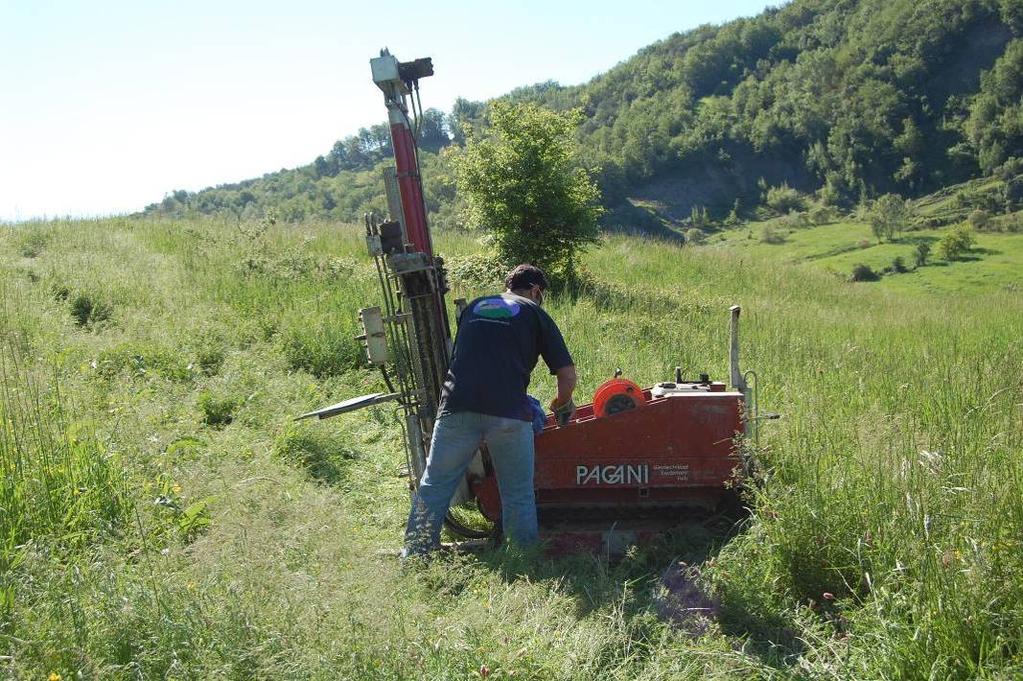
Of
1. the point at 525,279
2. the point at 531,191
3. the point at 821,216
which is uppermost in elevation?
the point at 531,191

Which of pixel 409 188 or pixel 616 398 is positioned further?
pixel 409 188

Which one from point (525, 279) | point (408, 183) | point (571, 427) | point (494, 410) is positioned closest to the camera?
point (494, 410)

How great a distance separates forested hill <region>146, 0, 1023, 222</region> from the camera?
9688 centimetres

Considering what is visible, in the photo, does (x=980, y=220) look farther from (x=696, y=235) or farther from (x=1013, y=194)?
(x=696, y=235)

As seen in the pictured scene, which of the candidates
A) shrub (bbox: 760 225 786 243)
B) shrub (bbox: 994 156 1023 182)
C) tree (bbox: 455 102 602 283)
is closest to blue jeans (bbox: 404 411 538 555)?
tree (bbox: 455 102 602 283)

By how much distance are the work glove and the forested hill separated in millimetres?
84821

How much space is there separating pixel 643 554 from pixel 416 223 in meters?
2.60

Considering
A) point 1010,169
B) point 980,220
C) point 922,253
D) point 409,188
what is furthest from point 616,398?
point 1010,169

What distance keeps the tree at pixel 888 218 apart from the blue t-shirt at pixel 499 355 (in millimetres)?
67658

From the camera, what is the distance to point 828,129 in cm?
10856

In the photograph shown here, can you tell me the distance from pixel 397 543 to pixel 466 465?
2.88 feet

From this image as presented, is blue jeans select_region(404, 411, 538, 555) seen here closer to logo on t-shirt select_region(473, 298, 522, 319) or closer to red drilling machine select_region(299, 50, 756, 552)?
red drilling machine select_region(299, 50, 756, 552)

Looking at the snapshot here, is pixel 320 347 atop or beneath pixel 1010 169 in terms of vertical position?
atop

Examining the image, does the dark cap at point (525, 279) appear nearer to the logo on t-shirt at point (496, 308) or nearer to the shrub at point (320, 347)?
the logo on t-shirt at point (496, 308)
